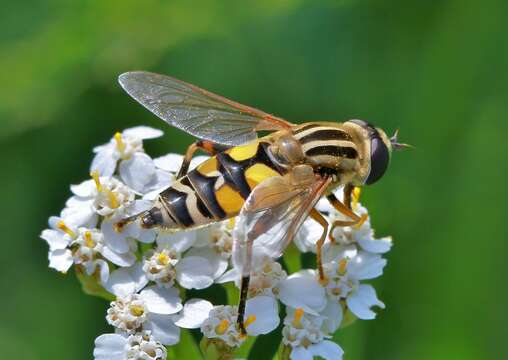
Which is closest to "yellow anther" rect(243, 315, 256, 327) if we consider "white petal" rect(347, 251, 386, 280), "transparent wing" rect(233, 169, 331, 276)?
"transparent wing" rect(233, 169, 331, 276)

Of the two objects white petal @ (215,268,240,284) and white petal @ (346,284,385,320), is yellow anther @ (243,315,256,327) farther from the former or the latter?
white petal @ (346,284,385,320)

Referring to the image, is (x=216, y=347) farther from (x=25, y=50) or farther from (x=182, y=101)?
(x=25, y=50)

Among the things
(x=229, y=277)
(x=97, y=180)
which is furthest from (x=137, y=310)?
(x=97, y=180)

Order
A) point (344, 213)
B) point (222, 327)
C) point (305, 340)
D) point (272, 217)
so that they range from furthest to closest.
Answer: point (344, 213)
point (305, 340)
point (222, 327)
point (272, 217)

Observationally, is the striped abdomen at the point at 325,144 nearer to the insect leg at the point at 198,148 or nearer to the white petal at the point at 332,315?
the insect leg at the point at 198,148

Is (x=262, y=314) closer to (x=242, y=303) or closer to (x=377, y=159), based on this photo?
(x=242, y=303)

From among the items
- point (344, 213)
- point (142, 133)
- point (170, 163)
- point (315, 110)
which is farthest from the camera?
point (315, 110)
